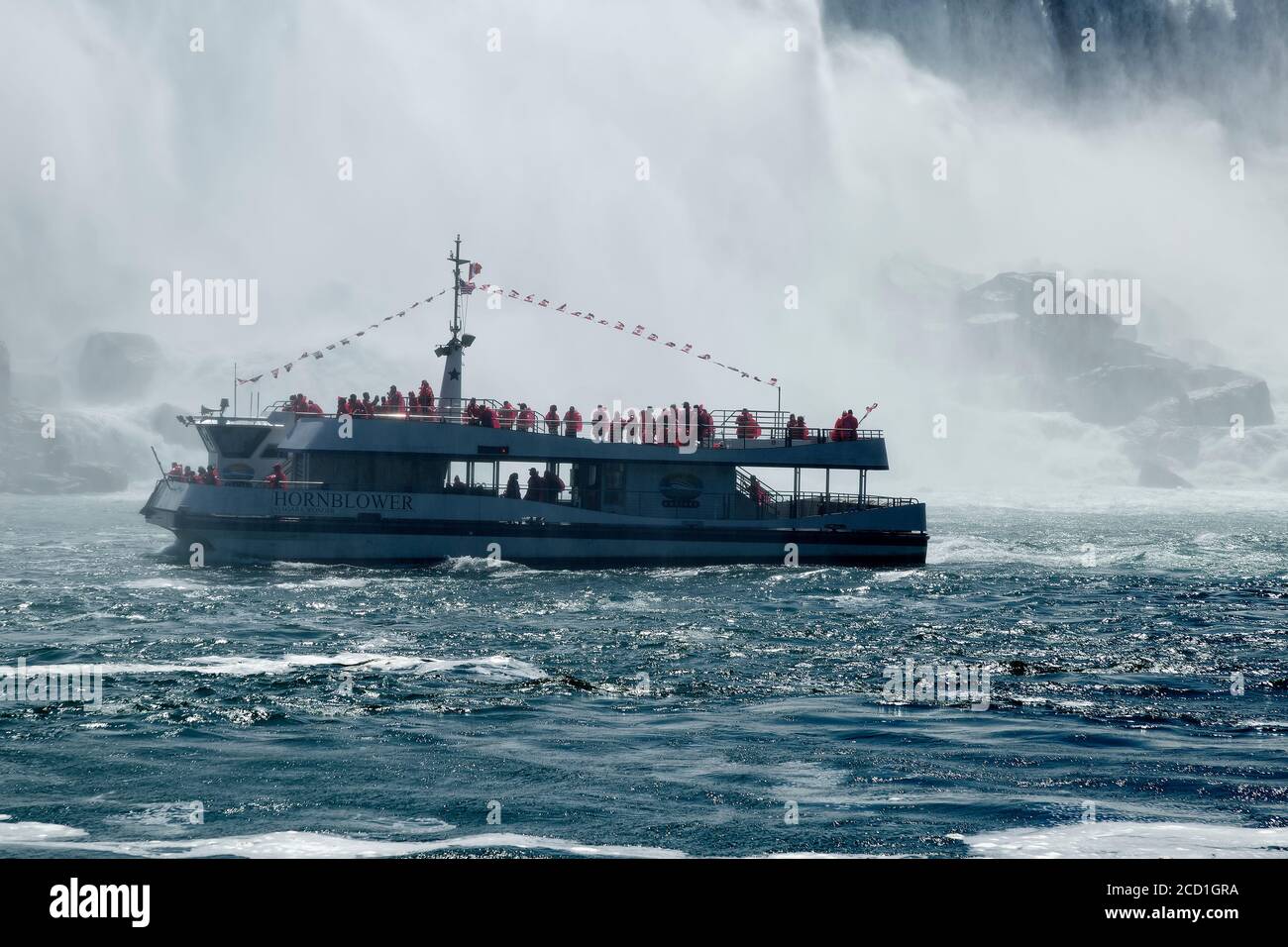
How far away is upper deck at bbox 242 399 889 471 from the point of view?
4219 centimetres

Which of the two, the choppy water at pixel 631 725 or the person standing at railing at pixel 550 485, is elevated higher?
the person standing at railing at pixel 550 485

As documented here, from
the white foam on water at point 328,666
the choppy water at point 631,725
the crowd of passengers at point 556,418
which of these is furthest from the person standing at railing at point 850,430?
the white foam on water at point 328,666

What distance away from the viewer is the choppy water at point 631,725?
12.7m

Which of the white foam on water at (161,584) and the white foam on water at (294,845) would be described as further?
the white foam on water at (161,584)

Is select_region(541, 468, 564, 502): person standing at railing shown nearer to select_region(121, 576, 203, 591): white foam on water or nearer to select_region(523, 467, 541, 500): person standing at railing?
select_region(523, 467, 541, 500): person standing at railing

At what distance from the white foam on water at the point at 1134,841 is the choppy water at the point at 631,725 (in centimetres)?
5

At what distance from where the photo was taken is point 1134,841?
12.4 metres

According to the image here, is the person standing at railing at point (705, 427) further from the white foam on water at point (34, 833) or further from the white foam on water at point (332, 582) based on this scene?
the white foam on water at point (34, 833)

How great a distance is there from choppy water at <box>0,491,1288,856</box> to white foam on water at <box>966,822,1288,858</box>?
0.05 meters

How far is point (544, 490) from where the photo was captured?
44.0m

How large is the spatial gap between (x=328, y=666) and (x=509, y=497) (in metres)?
21.1

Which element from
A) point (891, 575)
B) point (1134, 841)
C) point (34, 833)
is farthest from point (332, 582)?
point (1134, 841)

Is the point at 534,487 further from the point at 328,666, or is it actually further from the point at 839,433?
the point at 328,666
